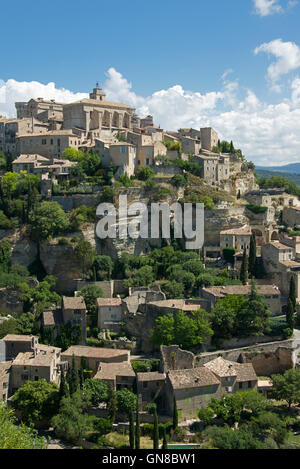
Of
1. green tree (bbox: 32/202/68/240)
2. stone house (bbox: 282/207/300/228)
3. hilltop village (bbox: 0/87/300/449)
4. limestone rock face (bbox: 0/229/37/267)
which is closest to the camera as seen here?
hilltop village (bbox: 0/87/300/449)

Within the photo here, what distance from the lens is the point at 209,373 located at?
34.4m

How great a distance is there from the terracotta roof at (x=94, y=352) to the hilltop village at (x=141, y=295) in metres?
0.14

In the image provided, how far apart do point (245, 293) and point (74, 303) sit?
538 inches

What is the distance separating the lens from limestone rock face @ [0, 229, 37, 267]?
1970 inches

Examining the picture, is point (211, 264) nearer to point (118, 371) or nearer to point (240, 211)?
point (240, 211)

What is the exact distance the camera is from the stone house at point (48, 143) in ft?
203

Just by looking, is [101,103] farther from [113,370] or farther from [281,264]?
[113,370]

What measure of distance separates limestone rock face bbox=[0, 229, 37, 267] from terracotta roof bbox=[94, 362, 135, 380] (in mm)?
17567

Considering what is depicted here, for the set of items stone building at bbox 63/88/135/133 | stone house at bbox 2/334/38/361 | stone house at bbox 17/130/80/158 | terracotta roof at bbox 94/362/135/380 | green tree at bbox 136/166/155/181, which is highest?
stone building at bbox 63/88/135/133

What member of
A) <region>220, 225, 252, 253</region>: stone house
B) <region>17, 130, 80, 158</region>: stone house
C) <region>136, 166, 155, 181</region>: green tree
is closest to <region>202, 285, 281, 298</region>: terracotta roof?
<region>220, 225, 252, 253</region>: stone house

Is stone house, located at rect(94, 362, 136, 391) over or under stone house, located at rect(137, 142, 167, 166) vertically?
under

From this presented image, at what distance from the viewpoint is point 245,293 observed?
137ft

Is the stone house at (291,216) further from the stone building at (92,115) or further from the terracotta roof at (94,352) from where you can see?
the terracotta roof at (94,352)

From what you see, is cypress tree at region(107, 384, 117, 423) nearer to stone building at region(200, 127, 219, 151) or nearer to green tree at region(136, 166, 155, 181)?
green tree at region(136, 166, 155, 181)
